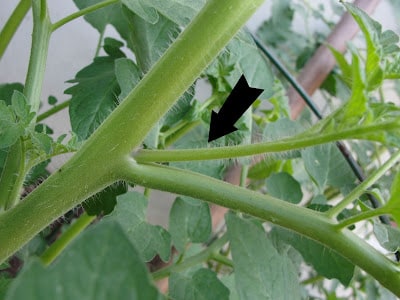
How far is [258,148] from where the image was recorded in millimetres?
356

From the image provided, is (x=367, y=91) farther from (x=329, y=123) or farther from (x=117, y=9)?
(x=117, y=9)

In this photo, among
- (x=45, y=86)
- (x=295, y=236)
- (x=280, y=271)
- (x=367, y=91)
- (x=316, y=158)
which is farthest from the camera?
(x=45, y=86)

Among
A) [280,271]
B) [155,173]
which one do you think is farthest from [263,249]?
[155,173]

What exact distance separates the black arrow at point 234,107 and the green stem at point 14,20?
257 mm

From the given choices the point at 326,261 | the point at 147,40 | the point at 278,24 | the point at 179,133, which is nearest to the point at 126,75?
the point at 147,40

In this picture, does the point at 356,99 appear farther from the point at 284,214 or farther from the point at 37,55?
the point at 37,55

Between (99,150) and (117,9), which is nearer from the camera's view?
(99,150)

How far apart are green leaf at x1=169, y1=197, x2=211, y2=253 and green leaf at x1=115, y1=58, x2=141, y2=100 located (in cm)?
15

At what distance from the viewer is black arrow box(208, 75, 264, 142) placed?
45 centimetres

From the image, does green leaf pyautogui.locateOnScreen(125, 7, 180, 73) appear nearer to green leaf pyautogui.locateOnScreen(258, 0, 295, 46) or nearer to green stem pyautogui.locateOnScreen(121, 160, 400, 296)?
green stem pyautogui.locateOnScreen(121, 160, 400, 296)

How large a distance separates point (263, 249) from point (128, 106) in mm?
165

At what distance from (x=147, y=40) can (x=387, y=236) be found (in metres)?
0.29

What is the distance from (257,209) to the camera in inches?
14.3

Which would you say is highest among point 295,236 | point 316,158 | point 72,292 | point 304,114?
point 304,114
